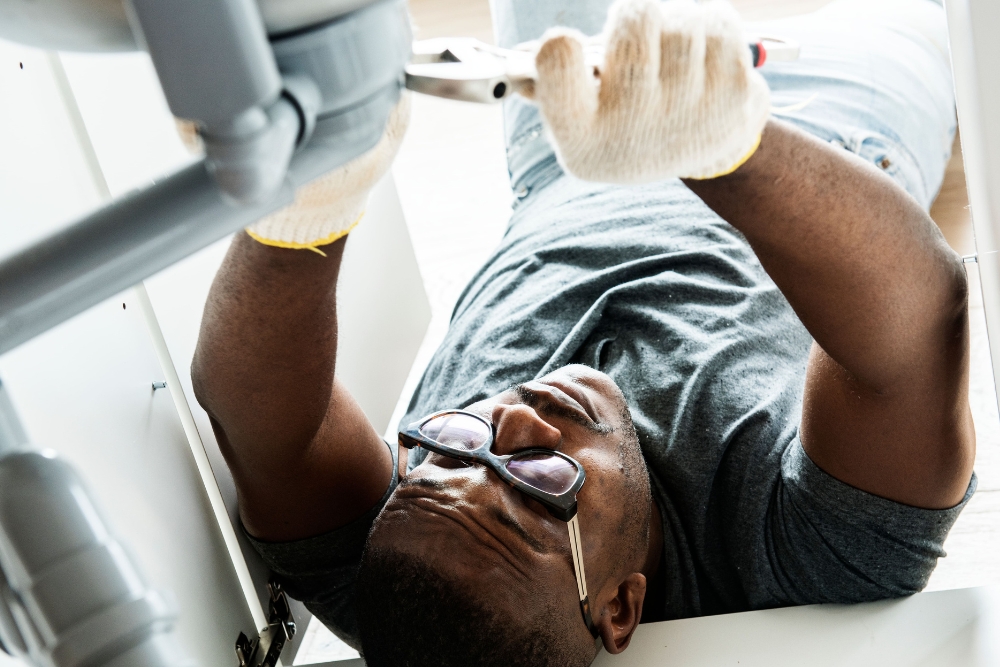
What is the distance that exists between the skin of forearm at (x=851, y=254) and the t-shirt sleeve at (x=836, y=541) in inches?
5.3

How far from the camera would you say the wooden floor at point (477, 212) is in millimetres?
1267

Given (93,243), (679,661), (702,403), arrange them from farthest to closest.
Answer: (702,403) → (679,661) → (93,243)

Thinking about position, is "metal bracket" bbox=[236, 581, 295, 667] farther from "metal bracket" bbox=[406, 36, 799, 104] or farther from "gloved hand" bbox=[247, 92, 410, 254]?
"metal bracket" bbox=[406, 36, 799, 104]

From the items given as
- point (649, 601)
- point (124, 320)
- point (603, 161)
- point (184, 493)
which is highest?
point (603, 161)

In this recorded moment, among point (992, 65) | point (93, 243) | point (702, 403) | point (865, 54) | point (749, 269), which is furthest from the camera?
point (865, 54)

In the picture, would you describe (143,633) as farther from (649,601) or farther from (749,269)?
(749,269)

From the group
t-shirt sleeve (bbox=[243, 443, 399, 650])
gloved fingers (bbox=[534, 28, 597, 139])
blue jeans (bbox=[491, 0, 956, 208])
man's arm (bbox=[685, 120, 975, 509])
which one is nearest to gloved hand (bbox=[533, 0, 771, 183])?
gloved fingers (bbox=[534, 28, 597, 139])

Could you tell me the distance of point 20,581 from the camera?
0.30m

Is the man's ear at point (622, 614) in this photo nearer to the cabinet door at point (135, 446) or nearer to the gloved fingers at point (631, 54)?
the cabinet door at point (135, 446)

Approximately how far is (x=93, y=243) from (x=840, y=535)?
782 millimetres

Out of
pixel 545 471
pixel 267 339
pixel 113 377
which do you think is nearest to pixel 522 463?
pixel 545 471

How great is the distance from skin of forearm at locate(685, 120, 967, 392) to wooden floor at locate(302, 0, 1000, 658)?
2.13 feet

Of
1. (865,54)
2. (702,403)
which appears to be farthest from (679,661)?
(865,54)

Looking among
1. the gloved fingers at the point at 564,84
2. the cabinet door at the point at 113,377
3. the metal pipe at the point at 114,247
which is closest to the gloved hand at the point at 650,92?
the gloved fingers at the point at 564,84
